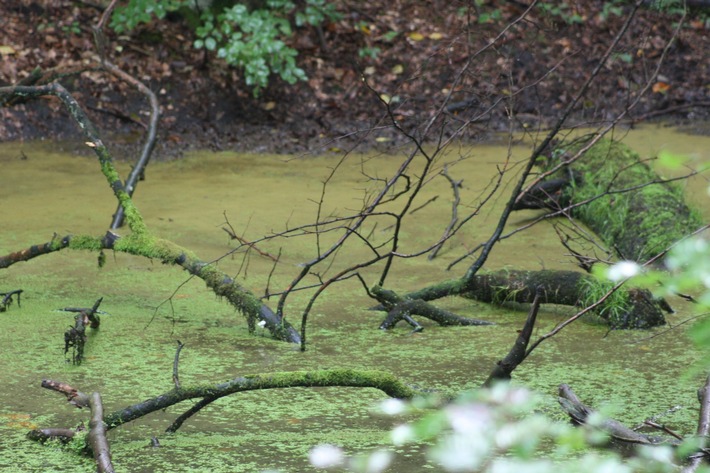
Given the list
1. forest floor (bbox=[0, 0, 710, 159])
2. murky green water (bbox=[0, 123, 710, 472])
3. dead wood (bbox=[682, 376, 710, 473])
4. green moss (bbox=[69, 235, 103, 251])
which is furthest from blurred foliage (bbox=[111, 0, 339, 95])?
dead wood (bbox=[682, 376, 710, 473])

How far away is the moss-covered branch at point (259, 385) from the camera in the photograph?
10.4 ft

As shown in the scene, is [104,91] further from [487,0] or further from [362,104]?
[487,0]

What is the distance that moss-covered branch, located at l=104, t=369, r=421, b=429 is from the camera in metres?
3.18

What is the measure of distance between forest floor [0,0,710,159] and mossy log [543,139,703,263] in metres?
2.10

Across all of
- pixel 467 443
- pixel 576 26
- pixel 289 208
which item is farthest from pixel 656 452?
pixel 576 26

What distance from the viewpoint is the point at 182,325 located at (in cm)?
459

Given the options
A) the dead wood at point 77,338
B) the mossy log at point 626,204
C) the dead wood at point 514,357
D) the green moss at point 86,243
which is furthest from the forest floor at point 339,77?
the dead wood at point 514,357

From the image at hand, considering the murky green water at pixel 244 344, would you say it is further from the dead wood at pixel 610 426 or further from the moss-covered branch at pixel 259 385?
the dead wood at pixel 610 426

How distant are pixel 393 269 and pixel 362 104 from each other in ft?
A: 14.0

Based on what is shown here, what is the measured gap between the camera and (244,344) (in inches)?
171

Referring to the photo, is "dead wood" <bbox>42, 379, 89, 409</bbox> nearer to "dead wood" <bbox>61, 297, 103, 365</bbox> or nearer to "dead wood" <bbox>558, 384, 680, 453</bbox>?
"dead wood" <bbox>61, 297, 103, 365</bbox>

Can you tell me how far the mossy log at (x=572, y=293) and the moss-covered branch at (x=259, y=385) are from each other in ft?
4.93

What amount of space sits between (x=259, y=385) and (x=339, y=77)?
276 inches

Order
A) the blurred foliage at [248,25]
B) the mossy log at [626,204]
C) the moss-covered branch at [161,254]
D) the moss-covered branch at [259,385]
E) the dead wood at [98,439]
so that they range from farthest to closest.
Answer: the blurred foliage at [248,25] → the mossy log at [626,204] → the moss-covered branch at [161,254] → the moss-covered branch at [259,385] → the dead wood at [98,439]
